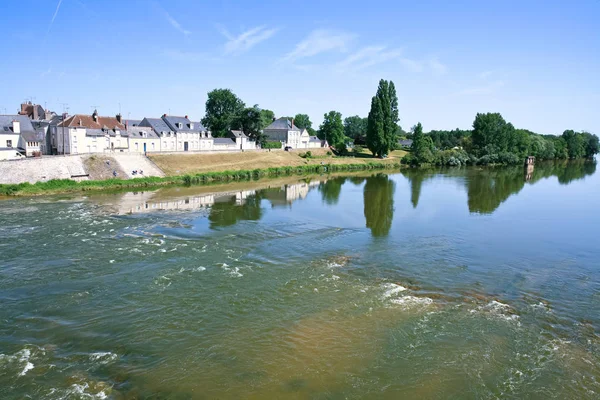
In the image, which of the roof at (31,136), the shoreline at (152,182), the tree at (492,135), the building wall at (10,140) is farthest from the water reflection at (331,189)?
the tree at (492,135)

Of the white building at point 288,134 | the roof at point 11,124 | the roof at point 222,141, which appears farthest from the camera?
the white building at point 288,134

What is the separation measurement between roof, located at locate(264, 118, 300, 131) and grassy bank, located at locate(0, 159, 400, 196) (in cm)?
1865

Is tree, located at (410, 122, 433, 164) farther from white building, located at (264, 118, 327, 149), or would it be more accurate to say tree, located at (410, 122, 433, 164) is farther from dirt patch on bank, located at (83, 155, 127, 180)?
dirt patch on bank, located at (83, 155, 127, 180)

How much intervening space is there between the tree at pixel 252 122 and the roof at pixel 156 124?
49.4 feet

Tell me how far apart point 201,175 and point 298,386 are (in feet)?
138

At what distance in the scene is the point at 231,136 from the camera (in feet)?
250

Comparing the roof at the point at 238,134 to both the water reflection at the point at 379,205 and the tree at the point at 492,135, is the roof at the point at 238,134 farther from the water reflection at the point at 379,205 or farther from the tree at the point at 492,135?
the tree at the point at 492,135

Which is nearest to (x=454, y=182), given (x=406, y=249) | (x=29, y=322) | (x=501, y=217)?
(x=501, y=217)

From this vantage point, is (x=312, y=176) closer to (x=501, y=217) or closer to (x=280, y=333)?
(x=501, y=217)

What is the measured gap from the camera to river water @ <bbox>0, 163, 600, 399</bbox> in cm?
1011

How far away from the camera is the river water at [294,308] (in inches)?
398

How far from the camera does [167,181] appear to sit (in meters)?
45.9

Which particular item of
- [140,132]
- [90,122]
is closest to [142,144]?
[140,132]

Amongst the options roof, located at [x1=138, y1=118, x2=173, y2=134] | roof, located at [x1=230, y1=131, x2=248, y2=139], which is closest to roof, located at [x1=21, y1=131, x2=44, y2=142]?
roof, located at [x1=138, y1=118, x2=173, y2=134]
